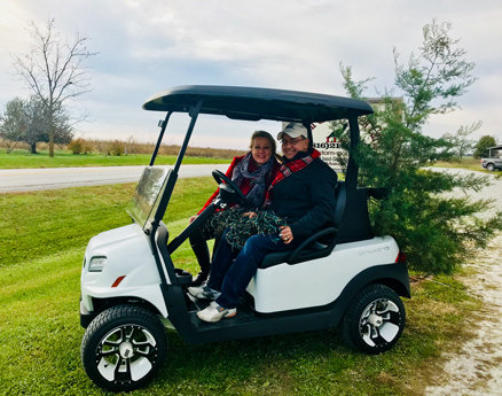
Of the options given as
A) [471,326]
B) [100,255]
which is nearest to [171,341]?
[100,255]

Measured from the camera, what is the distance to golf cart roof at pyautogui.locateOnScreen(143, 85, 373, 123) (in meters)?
2.67

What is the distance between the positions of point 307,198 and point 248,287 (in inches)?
34.4

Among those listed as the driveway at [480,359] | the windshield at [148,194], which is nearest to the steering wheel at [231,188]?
the windshield at [148,194]

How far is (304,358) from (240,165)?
6.08 ft

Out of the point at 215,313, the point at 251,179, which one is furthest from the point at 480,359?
the point at 251,179

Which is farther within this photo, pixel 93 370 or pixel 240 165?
pixel 240 165

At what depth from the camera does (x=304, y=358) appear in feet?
10.3

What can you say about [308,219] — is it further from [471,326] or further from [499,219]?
[471,326]

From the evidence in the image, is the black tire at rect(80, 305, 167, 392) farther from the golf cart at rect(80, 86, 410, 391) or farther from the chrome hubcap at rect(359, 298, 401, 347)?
the chrome hubcap at rect(359, 298, 401, 347)

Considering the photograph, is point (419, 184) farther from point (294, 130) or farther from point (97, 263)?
point (97, 263)

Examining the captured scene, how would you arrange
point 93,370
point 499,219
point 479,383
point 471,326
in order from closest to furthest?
point 93,370, point 479,383, point 499,219, point 471,326

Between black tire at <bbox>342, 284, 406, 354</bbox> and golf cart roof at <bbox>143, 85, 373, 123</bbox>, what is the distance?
5.00ft

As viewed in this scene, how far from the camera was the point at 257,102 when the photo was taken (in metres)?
3.11

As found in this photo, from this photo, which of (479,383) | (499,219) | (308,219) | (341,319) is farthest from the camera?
(499,219)
